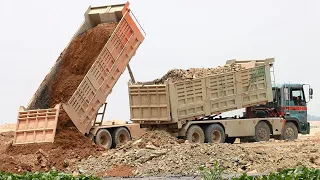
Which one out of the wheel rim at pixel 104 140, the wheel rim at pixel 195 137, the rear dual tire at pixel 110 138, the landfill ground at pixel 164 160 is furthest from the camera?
the wheel rim at pixel 195 137

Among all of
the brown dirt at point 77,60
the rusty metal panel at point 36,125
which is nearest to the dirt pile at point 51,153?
the rusty metal panel at point 36,125

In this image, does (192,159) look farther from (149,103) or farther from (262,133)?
(262,133)

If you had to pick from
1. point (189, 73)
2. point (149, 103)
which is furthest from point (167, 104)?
point (189, 73)

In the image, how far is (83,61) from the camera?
2473 centimetres

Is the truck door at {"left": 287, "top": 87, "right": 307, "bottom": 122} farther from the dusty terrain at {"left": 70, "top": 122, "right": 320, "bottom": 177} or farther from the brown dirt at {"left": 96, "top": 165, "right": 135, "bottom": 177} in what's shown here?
the brown dirt at {"left": 96, "top": 165, "right": 135, "bottom": 177}

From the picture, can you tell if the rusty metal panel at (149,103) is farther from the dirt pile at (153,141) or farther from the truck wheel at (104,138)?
the truck wheel at (104,138)

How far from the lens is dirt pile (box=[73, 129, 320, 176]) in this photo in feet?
62.4

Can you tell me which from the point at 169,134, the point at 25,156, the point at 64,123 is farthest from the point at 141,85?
the point at 25,156

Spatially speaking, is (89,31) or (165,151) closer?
(165,151)

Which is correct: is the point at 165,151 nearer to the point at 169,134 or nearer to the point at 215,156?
the point at 215,156

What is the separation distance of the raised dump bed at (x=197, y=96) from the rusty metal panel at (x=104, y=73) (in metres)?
1.73

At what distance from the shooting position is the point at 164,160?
1977 centimetres

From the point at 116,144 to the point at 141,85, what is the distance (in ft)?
8.68

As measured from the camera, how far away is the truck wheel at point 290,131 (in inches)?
1152
